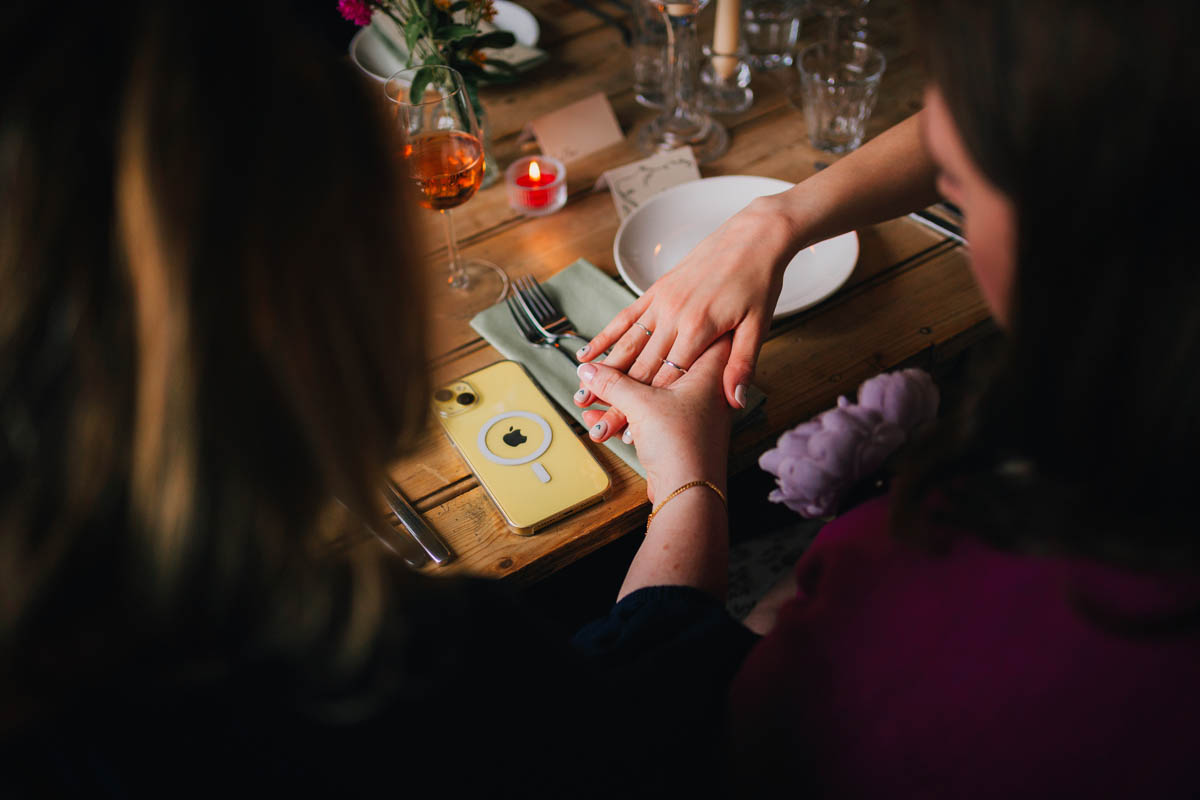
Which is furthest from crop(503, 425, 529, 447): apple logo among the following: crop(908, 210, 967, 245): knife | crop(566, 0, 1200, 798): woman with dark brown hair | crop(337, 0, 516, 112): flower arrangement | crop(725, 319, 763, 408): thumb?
crop(908, 210, 967, 245): knife

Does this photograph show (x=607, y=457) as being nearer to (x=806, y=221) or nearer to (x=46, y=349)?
(x=806, y=221)

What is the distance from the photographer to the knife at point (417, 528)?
834 millimetres

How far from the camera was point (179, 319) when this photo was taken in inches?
15.4

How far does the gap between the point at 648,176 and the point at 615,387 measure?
0.48 meters

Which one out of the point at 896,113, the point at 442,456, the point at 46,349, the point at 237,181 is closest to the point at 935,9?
the point at 237,181

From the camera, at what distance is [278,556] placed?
442 mm

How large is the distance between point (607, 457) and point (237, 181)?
59 centimetres

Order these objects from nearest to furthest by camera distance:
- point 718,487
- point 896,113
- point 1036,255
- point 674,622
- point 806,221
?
point 1036,255, point 674,622, point 718,487, point 806,221, point 896,113

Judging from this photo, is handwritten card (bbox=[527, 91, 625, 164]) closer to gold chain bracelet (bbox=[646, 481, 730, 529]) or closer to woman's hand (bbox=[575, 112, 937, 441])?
woman's hand (bbox=[575, 112, 937, 441])

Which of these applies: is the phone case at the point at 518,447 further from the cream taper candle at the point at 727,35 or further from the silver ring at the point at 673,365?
the cream taper candle at the point at 727,35

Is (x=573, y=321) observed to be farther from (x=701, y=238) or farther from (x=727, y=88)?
(x=727, y=88)

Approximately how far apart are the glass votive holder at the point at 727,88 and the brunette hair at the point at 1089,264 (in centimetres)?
98

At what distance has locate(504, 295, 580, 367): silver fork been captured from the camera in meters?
1.05

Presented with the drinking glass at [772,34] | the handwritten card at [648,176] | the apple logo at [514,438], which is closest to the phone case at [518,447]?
the apple logo at [514,438]
